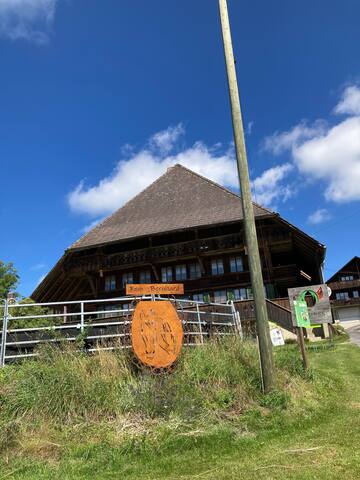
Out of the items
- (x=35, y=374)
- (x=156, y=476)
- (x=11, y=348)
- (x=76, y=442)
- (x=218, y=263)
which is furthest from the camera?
(x=218, y=263)

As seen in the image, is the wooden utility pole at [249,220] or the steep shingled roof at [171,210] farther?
the steep shingled roof at [171,210]

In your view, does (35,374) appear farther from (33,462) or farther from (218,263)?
(218,263)

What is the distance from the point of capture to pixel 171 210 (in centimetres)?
3300

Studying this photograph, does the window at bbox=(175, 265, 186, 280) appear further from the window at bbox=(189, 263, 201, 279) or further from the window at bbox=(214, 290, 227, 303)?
the window at bbox=(214, 290, 227, 303)

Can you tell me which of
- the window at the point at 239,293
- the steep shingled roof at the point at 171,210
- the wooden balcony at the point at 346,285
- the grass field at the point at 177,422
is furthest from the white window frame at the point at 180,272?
the wooden balcony at the point at 346,285

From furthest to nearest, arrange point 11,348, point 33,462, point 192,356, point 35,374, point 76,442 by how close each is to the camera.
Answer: point 11,348, point 192,356, point 35,374, point 76,442, point 33,462

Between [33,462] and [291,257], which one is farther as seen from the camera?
[291,257]

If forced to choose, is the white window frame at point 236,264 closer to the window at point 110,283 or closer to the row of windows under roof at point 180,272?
the row of windows under roof at point 180,272

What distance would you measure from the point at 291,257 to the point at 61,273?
612 inches

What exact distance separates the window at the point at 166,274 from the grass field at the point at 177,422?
22830mm

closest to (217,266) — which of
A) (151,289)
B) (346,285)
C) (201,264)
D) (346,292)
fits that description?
(201,264)

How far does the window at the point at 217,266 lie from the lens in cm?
3180

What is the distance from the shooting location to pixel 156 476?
6.05 m

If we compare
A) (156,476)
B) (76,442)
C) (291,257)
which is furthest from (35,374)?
(291,257)
